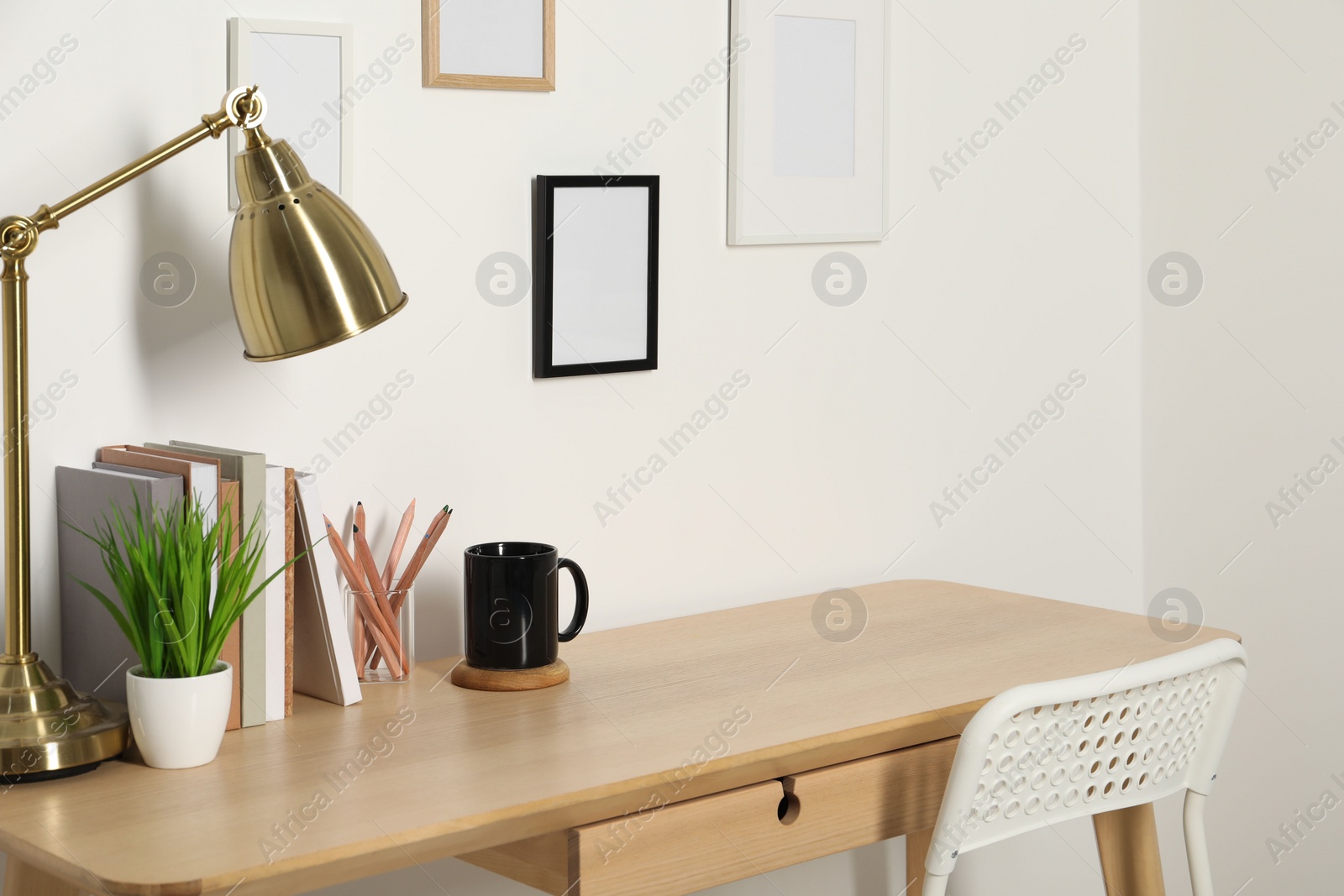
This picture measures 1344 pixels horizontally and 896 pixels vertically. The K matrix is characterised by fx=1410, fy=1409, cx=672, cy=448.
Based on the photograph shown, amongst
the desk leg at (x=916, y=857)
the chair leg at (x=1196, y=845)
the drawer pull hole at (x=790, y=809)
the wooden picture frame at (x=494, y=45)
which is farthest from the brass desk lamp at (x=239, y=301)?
the desk leg at (x=916, y=857)

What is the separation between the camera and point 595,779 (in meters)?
1.17

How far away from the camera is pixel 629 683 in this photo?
1.50 metres

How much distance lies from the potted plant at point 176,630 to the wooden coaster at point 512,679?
0.30 metres

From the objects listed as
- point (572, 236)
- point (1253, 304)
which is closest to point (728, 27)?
point (572, 236)

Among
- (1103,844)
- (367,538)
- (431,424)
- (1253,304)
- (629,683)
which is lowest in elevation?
(1103,844)

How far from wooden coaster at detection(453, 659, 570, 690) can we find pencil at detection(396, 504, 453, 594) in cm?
12

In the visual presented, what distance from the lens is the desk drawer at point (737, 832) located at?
3.89 ft

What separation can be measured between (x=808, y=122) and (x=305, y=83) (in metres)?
0.73

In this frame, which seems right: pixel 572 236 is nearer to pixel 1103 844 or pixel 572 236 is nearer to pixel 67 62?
pixel 67 62

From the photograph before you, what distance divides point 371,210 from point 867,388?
32.2 inches

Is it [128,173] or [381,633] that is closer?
[128,173]

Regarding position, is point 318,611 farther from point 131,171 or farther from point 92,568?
point 131,171

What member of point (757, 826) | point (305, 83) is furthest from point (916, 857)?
point (305, 83)

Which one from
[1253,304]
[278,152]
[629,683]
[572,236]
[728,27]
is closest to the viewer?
[278,152]
